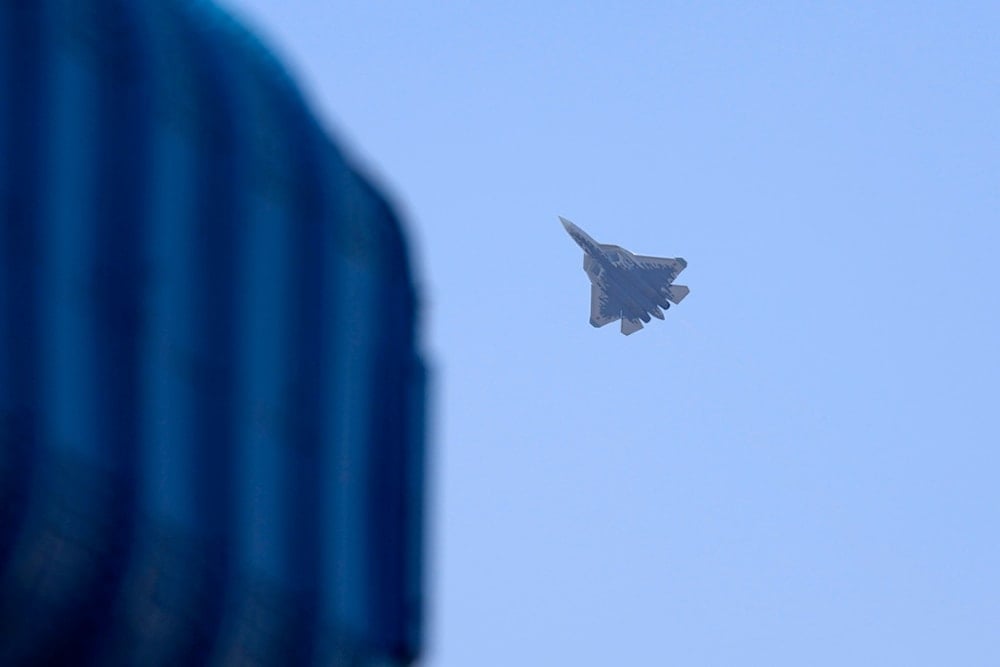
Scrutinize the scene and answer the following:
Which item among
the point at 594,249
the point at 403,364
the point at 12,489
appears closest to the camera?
the point at 12,489

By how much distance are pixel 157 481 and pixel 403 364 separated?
6.98 metres

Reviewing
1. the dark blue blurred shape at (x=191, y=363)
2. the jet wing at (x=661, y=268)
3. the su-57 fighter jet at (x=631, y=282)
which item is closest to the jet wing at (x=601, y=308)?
the su-57 fighter jet at (x=631, y=282)

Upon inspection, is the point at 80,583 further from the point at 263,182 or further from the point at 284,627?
the point at 263,182

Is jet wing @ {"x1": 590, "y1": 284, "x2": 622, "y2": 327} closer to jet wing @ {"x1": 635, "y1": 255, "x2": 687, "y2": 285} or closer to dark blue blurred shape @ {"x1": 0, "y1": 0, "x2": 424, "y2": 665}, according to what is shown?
jet wing @ {"x1": 635, "y1": 255, "x2": 687, "y2": 285}

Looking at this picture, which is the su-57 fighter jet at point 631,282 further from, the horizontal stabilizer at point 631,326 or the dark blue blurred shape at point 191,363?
the dark blue blurred shape at point 191,363

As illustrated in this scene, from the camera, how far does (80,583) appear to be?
18.6m

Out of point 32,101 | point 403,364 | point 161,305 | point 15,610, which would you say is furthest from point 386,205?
point 15,610

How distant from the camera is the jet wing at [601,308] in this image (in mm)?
86812

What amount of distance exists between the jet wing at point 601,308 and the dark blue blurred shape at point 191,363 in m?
60.7

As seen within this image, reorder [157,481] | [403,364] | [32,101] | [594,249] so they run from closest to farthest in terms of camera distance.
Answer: [32,101], [157,481], [403,364], [594,249]

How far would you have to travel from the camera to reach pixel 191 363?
822 inches

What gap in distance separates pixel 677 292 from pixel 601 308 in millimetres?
4579

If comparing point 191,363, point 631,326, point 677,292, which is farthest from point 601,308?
point 191,363

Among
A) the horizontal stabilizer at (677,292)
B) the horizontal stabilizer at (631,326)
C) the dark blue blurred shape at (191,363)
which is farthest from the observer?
the horizontal stabilizer at (631,326)
